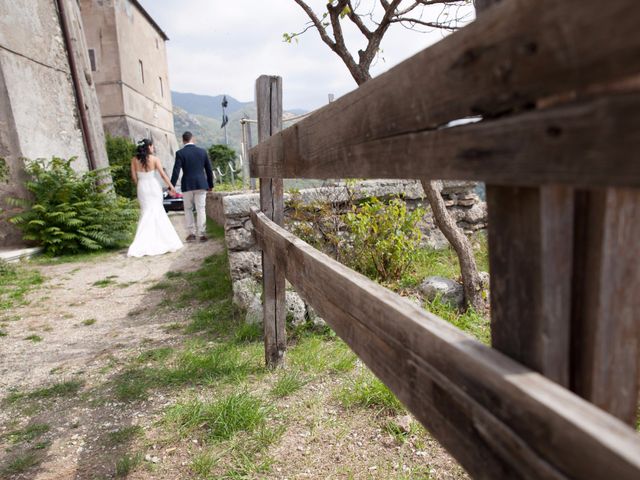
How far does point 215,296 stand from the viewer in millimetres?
4930

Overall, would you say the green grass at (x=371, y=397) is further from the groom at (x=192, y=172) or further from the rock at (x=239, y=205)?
the groom at (x=192, y=172)

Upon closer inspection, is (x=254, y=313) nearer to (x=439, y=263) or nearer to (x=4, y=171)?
(x=439, y=263)

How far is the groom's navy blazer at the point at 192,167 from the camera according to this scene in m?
8.20

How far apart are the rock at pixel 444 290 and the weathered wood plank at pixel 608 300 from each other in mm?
3177

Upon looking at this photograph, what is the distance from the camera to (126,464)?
7.18ft

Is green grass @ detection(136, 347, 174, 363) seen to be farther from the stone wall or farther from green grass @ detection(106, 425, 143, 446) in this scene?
green grass @ detection(106, 425, 143, 446)

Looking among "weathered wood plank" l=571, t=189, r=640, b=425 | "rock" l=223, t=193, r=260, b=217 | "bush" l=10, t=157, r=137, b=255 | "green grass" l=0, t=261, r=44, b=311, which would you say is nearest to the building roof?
"bush" l=10, t=157, r=137, b=255

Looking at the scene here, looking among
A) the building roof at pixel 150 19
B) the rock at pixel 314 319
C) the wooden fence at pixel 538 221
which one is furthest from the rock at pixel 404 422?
the building roof at pixel 150 19

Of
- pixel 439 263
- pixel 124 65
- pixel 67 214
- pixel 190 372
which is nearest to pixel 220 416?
pixel 190 372

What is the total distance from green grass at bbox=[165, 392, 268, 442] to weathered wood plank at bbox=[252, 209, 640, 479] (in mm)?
1515

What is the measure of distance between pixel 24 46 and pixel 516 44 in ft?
35.6

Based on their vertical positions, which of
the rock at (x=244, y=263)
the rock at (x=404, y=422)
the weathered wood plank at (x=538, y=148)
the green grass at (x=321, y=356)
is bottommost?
the rock at (x=404, y=422)

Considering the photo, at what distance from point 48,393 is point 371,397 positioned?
7.53ft

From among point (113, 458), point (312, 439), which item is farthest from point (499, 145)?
point (113, 458)
